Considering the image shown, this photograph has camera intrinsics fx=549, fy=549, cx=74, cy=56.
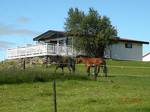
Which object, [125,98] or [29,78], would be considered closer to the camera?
[125,98]

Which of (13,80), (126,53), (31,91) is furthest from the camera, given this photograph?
(126,53)

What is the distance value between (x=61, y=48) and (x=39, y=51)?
10.2 ft

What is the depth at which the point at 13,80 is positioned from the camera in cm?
3080

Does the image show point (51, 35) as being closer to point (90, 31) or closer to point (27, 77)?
point (90, 31)

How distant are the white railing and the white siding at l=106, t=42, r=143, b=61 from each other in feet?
26.5

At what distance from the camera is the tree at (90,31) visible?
222ft

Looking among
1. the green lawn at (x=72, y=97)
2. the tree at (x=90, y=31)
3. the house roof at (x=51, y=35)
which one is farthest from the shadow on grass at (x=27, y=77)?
the house roof at (x=51, y=35)

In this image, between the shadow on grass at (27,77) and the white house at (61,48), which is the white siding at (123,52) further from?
the shadow on grass at (27,77)

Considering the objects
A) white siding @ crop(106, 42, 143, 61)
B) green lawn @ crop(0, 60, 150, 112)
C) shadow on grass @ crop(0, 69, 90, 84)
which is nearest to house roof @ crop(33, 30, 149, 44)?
white siding @ crop(106, 42, 143, 61)

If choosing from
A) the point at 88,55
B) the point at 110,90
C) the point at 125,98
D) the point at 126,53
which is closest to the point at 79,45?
the point at 88,55

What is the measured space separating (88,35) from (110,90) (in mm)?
41546

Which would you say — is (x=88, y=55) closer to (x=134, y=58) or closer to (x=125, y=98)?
(x=134, y=58)

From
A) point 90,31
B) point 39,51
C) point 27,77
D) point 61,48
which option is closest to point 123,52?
point 90,31

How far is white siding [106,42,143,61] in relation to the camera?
7469 cm
